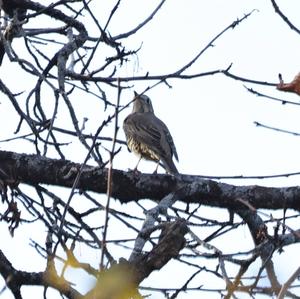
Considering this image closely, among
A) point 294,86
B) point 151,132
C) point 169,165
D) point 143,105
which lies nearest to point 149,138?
point 151,132

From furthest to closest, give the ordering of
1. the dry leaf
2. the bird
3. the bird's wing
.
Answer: the bird's wing, the bird, the dry leaf

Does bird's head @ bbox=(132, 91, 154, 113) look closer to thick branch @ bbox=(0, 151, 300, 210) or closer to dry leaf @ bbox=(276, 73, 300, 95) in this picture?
thick branch @ bbox=(0, 151, 300, 210)

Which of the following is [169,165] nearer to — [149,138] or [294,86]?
[149,138]

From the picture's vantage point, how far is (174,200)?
6.51 meters

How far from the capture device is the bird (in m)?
9.95

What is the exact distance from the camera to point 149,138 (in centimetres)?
1027

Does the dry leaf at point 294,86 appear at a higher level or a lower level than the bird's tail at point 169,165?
lower

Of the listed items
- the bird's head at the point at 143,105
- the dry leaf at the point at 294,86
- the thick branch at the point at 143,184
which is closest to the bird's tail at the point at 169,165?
the thick branch at the point at 143,184

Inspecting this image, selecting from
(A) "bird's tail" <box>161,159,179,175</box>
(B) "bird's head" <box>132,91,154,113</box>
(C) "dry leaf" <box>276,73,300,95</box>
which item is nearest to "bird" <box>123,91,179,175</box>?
(A) "bird's tail" <box>161,159,179,175</box>

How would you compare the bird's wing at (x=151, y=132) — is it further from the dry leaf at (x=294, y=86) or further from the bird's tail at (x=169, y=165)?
the dry leaf at (x=294, y=86)

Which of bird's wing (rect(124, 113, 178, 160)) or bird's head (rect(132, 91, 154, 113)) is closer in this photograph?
bird's wing (rect(124, 113, 178, 160))

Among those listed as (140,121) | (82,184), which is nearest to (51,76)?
(82,184)

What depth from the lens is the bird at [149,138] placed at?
9955 mm

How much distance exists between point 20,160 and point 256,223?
154 centimetres
